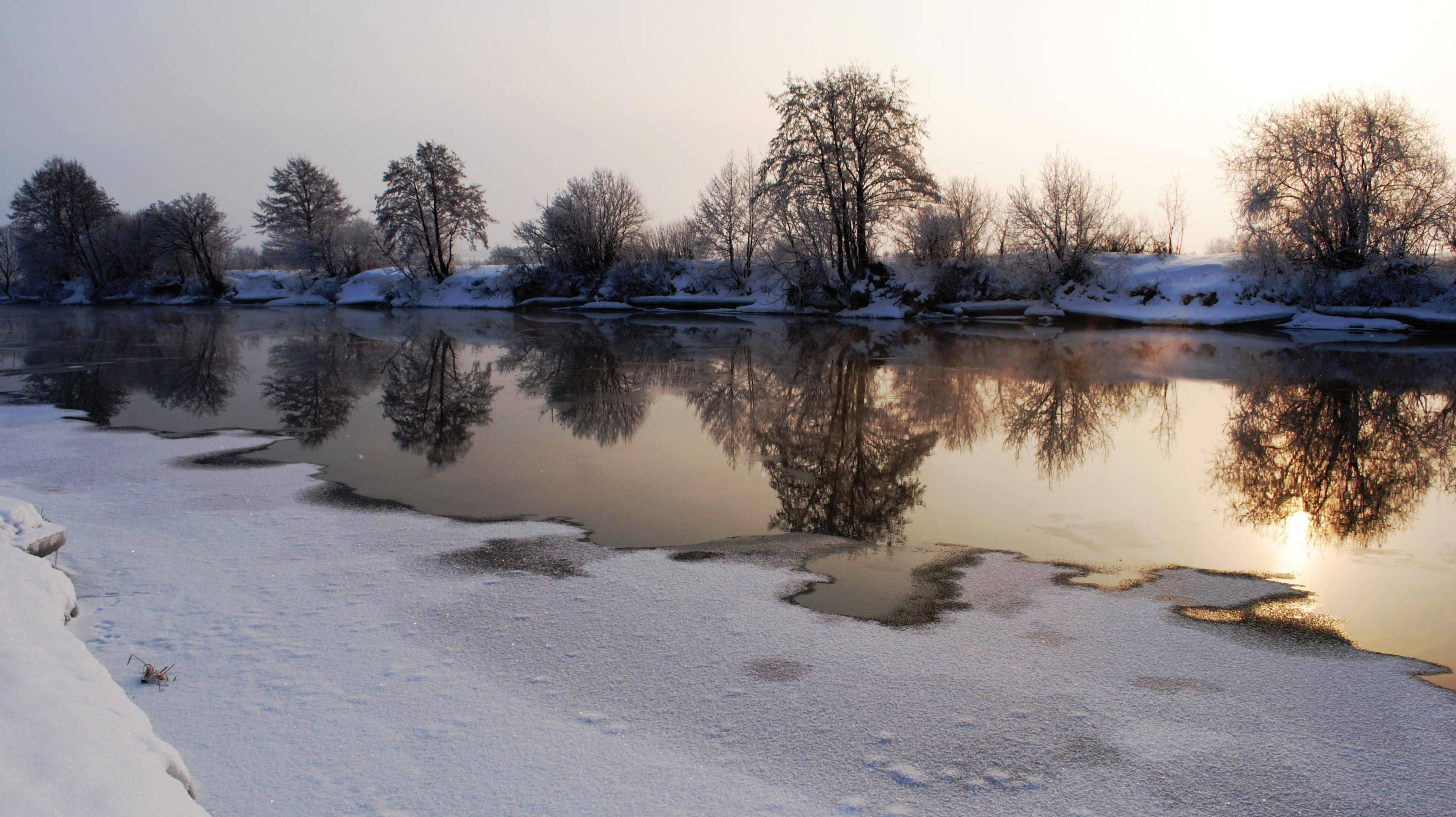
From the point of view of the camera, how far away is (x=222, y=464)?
8.86m

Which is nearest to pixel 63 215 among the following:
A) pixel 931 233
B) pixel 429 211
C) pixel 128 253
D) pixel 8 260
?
pixel 128 253

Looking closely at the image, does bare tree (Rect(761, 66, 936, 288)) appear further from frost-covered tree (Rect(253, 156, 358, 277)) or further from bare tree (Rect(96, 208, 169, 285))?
bare tree (Rect(96, 208, 169, 285))

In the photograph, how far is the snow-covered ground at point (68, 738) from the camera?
8.35ft

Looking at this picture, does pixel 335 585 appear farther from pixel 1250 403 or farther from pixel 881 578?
pixel 1250 403

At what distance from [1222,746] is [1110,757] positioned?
1.79ft

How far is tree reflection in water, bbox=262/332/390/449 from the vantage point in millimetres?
11672

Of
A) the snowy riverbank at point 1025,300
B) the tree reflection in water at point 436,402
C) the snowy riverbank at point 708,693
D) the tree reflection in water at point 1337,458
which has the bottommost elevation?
the snowy riverbank at point 708,693

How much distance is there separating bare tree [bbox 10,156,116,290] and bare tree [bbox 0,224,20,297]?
428 inches

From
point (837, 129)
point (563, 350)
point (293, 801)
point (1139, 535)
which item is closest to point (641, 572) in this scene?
point (293, 801)

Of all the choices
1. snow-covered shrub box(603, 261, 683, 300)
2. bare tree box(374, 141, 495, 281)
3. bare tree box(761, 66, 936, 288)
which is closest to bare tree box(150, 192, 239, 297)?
bare tree box(374, 141, 495, 281)

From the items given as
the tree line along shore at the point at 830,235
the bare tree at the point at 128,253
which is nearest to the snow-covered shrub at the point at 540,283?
the tree line along shore at the point at 830,235

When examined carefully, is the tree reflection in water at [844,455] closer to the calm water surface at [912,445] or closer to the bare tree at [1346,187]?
the calm water surface at [912,445]

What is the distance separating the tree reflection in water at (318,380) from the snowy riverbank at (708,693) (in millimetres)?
5736

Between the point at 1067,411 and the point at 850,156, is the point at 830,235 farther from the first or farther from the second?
the point at 1067,411
